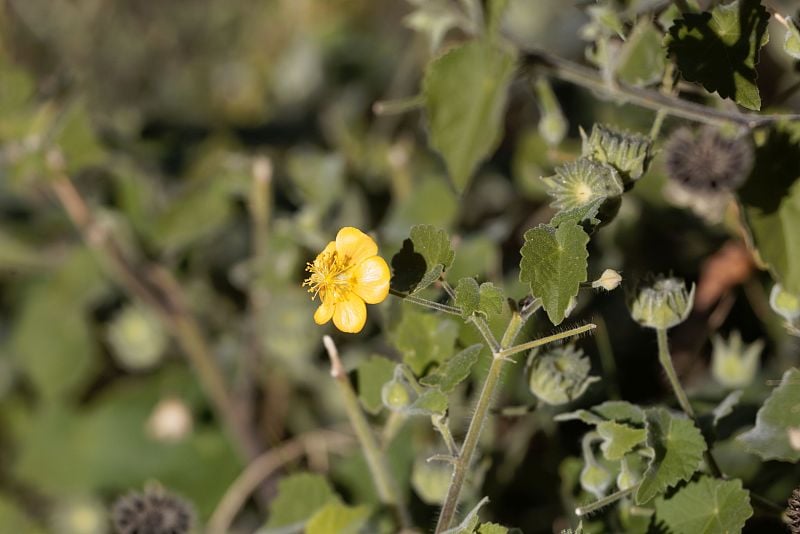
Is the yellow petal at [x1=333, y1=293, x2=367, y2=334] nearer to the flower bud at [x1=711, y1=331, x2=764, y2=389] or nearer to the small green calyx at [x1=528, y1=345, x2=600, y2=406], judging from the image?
the small green calyx at [x1=528, y1=345, x2=600, y2=406]

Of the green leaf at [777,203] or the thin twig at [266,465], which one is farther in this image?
the thin twig at [266,465]

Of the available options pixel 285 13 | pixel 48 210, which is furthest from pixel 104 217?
pixel 285 13

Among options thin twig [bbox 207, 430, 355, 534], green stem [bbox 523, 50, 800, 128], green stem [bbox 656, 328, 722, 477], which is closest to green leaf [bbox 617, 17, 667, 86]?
green stem [bbox 523, 50, 800, 128]

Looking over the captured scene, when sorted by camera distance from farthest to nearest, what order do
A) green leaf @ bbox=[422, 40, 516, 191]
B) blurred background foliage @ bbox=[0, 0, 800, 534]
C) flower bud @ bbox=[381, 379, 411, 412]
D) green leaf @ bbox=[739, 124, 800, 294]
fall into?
blurred background foliage @ bbox=[0, 0, 800, 534]
green leaf @ bbox=[422, 40, 516, 191]
green leaf @ bbox=[739, 124, 800, 294]
flower bud @ bbox=[381, 379, 411, 412]

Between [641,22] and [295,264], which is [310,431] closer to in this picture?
[295,264]

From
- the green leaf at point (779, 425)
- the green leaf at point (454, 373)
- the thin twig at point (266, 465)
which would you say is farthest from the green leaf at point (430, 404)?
the thin twig at point (266, 465)

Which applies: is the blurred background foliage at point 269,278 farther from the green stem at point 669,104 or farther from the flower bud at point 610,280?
the flower bud at point 610,280

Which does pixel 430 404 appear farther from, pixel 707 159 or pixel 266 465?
pixel 266 465
